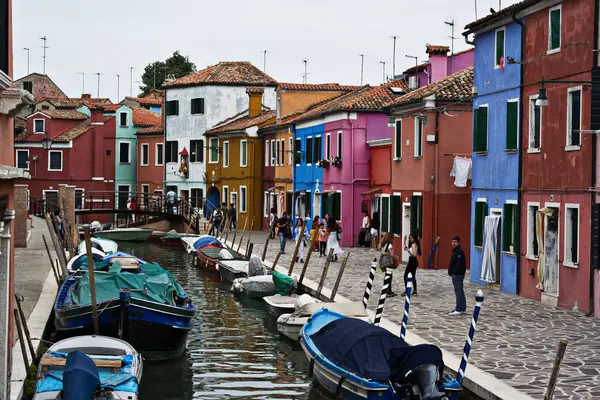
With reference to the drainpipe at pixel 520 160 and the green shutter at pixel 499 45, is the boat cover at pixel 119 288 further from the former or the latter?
the green shutter at pixel 499 45

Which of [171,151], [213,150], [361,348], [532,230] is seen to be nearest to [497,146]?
[532,230]

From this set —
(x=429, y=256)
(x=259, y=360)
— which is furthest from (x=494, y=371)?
(x=429, y=256)

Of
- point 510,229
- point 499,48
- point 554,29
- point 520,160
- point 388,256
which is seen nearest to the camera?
point 554,29

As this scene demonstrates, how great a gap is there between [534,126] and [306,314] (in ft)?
24.3

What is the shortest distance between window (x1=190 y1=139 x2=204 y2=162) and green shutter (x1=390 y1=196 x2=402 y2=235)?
28.6m

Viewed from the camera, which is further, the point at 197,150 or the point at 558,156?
the point at 197,150

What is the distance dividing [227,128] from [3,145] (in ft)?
154

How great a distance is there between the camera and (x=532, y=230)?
2422 centimetres

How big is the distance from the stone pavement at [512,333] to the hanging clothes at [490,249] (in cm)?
42

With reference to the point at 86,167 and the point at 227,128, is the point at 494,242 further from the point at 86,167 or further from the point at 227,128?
the point at 86,167

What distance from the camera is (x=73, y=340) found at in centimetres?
1580

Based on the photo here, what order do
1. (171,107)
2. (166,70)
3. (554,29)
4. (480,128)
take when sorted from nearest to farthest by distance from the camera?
(554,29), (480,128), (171,107), (166,70)

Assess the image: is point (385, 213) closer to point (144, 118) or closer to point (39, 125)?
point (144, 118)

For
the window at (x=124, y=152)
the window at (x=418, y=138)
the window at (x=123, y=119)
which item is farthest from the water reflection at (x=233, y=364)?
the window at (x=123, y=119)
